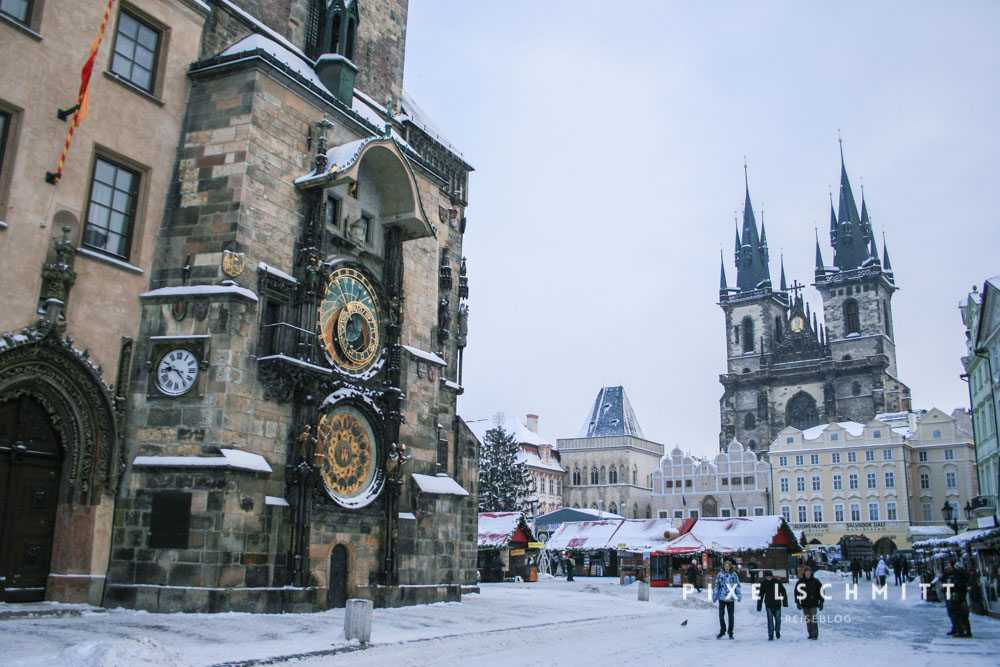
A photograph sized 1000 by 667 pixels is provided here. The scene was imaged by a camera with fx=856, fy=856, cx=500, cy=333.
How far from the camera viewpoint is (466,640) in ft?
48.7

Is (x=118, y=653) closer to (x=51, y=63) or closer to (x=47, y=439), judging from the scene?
(x=47, y=439)

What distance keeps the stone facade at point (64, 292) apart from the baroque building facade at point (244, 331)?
2.3 inches

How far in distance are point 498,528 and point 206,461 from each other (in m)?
28.9

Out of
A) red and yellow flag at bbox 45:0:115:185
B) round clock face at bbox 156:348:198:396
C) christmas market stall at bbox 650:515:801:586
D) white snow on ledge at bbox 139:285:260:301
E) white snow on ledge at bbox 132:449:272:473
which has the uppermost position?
red and yellow flag at bbox 45:0:115:185

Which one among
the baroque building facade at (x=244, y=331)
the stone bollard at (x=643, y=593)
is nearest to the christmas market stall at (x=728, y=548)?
the stone bollard at (x=643, y=593)

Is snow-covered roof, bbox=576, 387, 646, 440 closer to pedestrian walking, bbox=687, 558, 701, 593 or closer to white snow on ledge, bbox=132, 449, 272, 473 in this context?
pedestrian walking, bbox=687, 558, 701, 593

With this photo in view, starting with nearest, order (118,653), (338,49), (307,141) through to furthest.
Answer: (118,653)
(307,141)
(338,49)

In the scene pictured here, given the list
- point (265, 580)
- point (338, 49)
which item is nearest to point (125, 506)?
point (265, 580)

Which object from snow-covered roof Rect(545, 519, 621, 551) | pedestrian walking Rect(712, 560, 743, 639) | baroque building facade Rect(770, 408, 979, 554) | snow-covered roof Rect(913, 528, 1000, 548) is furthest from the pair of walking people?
baroque building facade Rect(770, 408, 979, 554)

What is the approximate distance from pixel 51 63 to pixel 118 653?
10.7 m

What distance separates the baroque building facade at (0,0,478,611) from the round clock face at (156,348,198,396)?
40 mm

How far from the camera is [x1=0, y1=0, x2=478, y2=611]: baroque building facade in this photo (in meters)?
15.2

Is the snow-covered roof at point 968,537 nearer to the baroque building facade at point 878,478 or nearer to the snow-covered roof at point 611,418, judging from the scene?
the baroque building facade at point 878,478

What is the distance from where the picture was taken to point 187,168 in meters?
17.3
